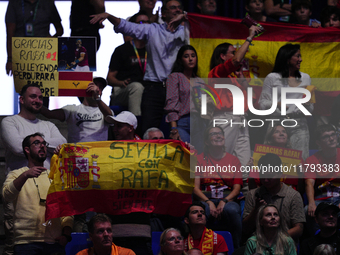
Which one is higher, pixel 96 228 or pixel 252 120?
pixel 252 120

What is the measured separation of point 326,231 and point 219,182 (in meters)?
1.23

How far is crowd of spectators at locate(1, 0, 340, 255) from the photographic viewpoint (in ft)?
17.1

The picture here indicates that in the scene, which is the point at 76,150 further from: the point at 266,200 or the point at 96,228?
the point at 266,200

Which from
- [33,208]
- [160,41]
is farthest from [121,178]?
[160,41]

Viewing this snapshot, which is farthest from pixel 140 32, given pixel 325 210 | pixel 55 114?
pixel 325 210

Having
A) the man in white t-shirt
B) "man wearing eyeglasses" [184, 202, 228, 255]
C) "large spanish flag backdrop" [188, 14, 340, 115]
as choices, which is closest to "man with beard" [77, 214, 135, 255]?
"man wearing eyeglasses" [184, 202, 228, 255]

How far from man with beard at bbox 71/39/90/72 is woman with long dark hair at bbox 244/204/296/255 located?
2.55 meters

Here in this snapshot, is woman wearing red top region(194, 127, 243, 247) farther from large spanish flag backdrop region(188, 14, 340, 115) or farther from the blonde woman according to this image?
large spanish flag backdrop region(188, 14, 340, 115)

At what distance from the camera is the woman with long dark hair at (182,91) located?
669 cm

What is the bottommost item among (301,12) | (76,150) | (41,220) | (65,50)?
(41,220)

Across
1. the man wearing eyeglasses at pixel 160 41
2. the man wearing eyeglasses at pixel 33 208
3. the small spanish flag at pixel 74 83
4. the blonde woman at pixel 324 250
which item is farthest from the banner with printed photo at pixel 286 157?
the man wearing eyeglasses at pixel 33 208

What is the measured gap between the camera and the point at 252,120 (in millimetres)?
6988

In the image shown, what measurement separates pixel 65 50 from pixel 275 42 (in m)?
2.88

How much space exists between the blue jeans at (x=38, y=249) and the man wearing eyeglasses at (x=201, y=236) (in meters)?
1.17
